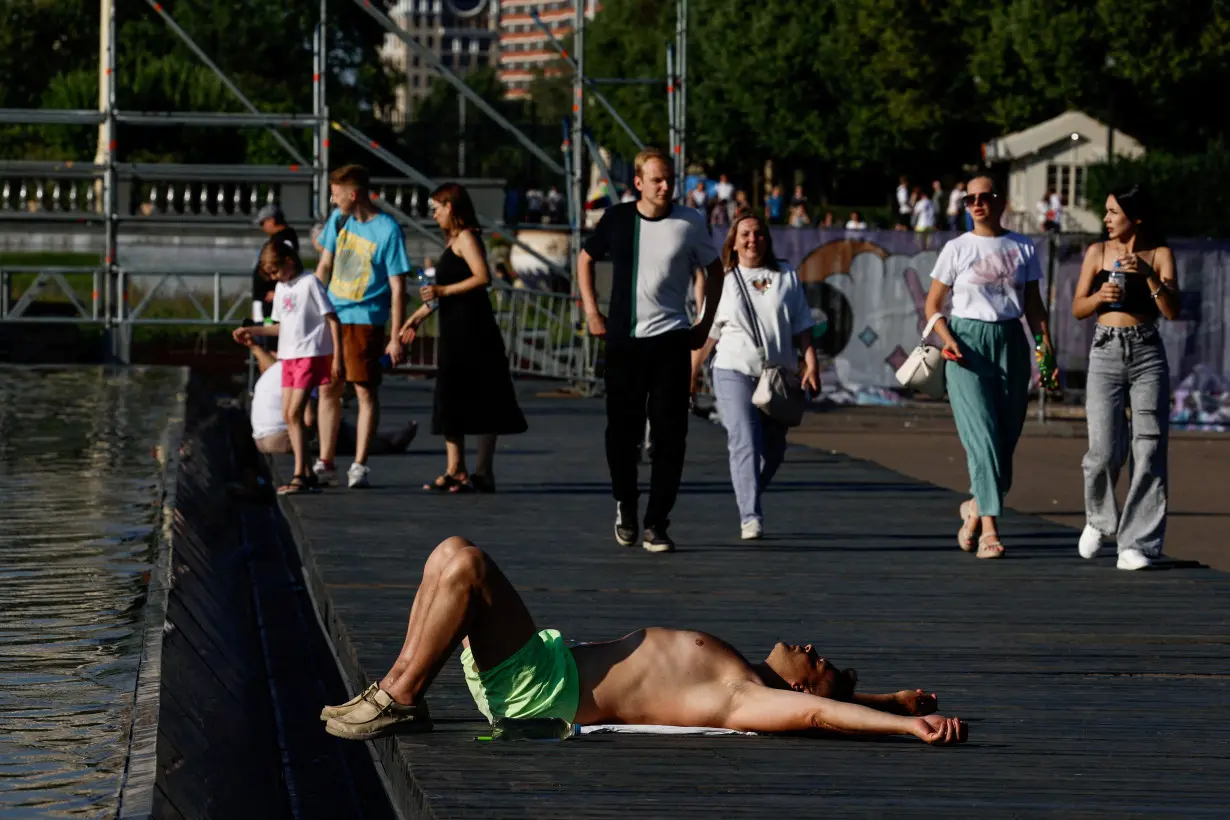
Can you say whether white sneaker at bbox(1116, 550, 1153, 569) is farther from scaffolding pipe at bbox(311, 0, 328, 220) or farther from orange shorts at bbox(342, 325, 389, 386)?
scaffolding pipe at bbox(311, 0, 328, 220)

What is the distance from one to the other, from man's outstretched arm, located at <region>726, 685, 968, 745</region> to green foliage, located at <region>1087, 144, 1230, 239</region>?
139 ft

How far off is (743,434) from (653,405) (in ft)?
2.44

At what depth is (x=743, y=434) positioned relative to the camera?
1088cm

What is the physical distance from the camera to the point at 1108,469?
10.3 m

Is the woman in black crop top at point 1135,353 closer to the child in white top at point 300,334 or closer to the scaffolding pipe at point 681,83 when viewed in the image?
the child in white top at point 300,334

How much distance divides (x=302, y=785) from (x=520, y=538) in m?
3.02

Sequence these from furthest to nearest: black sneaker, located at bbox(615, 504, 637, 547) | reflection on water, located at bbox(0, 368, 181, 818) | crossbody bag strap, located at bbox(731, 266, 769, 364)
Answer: crossbody bag strap, located at bbox(731, 266, 769, 364)
black sneaker, located at bbox(615, 504, 637, 547)
reflection on water, located at bbox(0, 368, 181, 818)

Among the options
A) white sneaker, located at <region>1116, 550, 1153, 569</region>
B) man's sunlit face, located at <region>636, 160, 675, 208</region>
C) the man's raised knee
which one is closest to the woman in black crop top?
white sneaker, located at <region>1116, 550, 1153, 569</region>

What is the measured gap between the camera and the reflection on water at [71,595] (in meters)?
5.84

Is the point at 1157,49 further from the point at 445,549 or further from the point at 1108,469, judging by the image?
the point at 445,549

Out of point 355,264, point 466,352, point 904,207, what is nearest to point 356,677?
point 466,352

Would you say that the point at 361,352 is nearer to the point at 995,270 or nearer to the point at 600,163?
the point at 995,270

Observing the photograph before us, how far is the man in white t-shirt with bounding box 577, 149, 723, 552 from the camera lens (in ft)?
33.0

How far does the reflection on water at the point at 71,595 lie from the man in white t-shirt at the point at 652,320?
87.0 inches
